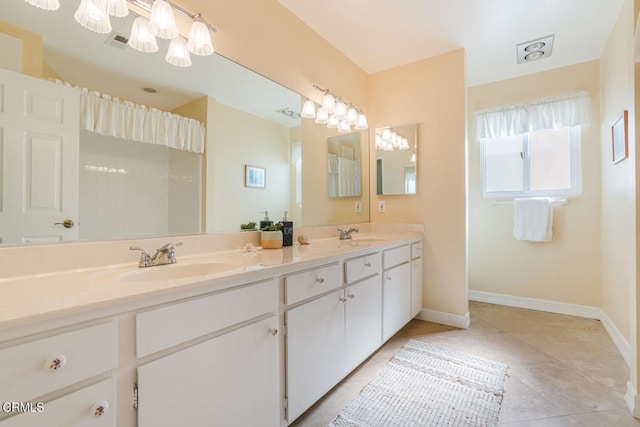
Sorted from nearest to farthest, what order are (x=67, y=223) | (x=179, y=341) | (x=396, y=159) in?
1. (x=179, y=341)
2. (x=67, y=223)
3. (x=396, y=159)

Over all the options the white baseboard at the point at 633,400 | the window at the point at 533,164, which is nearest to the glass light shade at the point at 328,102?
the window at the point at 533,164

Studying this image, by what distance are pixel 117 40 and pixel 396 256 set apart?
1969 millimetres

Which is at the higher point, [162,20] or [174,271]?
[162,20]

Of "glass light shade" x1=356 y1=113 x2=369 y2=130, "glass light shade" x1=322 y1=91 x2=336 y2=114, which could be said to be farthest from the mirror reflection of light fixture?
"glass light shade" x1=356 y1=113 x2=369 y2=130

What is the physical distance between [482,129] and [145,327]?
352cm

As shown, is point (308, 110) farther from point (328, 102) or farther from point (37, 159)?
point (37, 159)

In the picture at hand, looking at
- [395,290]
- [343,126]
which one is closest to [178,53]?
[343,126]

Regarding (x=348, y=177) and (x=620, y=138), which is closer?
(x=620, y=138)

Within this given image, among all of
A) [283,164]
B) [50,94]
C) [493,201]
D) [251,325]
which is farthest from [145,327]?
[493,201]

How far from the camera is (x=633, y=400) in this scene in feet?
4.59

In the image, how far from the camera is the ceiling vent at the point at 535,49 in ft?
7.72

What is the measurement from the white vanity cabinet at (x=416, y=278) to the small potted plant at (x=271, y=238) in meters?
1.23

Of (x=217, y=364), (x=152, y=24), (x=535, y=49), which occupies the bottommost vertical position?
(x=217, y=364)

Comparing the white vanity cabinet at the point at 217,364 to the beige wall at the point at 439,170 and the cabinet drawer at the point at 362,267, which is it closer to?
the cabinet drawer at the point at 362,267
